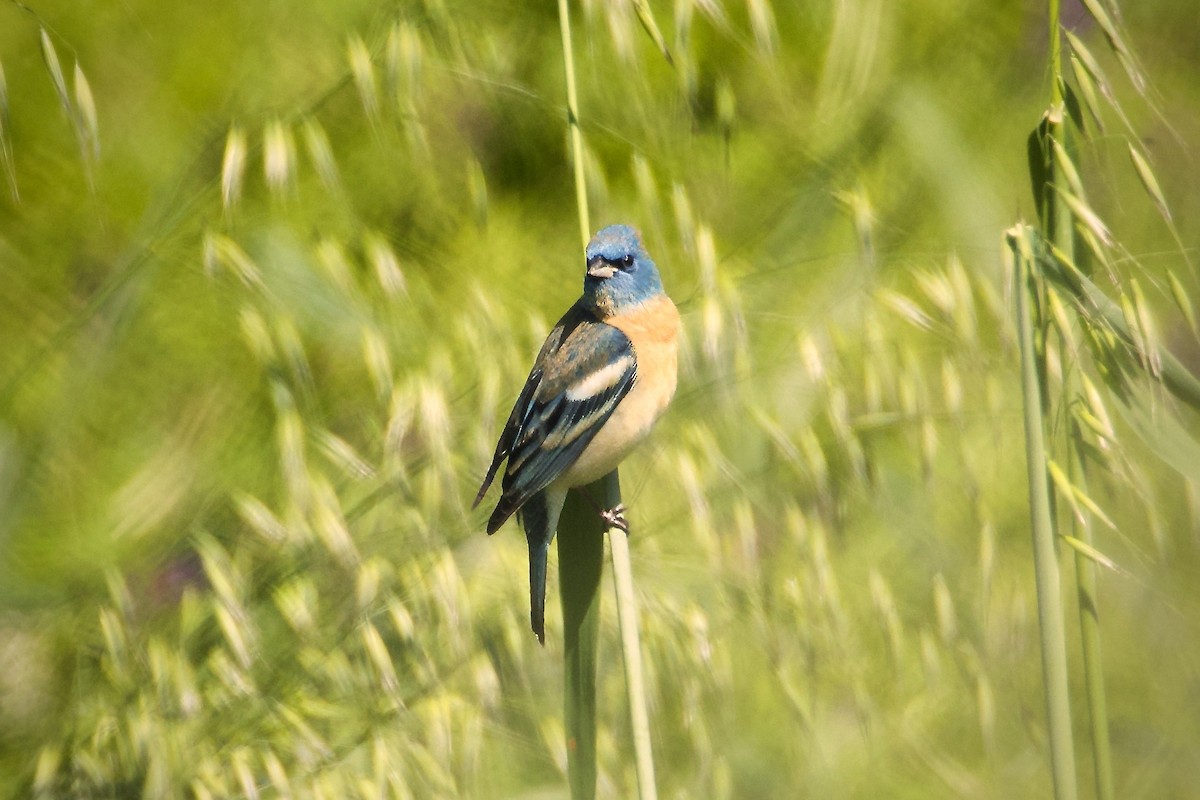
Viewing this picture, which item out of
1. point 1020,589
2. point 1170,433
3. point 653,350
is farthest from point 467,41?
point 1020,589

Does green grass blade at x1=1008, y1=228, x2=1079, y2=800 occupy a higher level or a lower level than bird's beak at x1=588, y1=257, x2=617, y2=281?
lower

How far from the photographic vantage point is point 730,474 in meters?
2.16

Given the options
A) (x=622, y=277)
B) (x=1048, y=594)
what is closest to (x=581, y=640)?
(x=1048, y=594)

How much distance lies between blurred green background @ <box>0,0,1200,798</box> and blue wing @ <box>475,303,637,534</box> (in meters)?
0.06

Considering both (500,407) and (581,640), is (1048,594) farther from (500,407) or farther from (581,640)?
(500,407)

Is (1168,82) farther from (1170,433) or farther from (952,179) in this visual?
(1170,433)

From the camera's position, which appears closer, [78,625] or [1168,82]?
[78,625]

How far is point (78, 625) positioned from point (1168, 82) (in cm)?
301

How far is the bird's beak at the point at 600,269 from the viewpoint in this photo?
198cm

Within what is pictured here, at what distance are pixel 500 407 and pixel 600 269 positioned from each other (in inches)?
13.7

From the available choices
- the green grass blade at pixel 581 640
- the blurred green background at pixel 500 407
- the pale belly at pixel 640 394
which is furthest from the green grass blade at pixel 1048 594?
the pale belly at pixel 640 394

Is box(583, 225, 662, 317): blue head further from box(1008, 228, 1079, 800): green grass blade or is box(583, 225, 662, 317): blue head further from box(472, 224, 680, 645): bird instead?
box(1008, 228, 1079, 800): green grass blade

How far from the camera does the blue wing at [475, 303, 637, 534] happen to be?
1.94 meters

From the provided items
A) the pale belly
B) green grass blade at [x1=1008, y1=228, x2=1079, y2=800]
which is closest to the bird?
the pale belly
